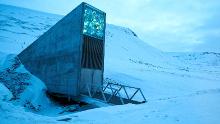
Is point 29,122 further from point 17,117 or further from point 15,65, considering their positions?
point 15,65

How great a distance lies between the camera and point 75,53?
53.0 feet

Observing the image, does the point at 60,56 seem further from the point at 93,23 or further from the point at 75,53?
the point at 93,23

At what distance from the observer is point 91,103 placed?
14602 millimetres

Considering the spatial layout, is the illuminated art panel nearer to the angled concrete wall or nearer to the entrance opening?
the entrance opening

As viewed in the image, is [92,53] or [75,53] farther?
[92,53]

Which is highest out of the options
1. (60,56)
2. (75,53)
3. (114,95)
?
(75,53)

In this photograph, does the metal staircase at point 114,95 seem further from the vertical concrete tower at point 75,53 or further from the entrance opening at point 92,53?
the entrance opening at point 92,53

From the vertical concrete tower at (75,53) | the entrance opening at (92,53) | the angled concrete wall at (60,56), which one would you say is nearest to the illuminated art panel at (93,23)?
the vertical concrete tower at (75,53)

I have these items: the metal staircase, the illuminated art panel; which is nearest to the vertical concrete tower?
the illuminated art panel

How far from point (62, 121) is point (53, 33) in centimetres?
1286

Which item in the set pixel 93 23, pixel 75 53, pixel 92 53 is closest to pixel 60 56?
pixel 75 53

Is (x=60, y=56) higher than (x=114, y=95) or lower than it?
higher

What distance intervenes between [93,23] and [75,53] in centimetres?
273

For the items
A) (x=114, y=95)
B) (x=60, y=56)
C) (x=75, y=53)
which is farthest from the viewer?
(x=60, y=56)
